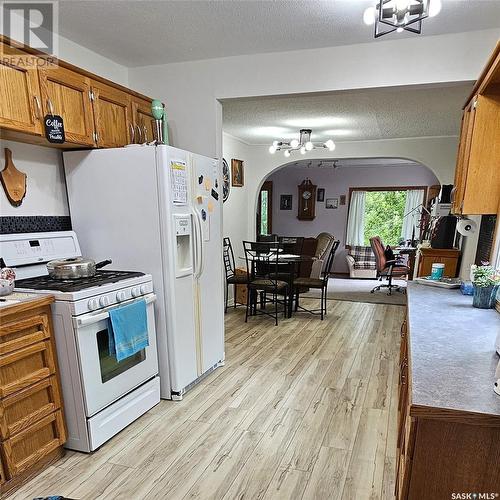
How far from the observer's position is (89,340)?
188 cm

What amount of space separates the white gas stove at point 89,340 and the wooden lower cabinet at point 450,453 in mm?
1608

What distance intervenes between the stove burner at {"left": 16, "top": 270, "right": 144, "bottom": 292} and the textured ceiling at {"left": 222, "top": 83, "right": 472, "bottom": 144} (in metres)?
1.69

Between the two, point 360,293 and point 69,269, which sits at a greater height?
point 69,269

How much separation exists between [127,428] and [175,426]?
304 mm

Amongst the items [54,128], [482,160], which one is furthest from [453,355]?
[54,128]

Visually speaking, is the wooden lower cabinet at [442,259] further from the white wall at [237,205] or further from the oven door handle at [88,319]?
the oven door handle at [88,319]

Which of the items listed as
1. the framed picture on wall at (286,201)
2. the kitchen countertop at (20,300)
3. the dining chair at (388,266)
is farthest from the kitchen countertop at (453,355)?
the framed picture on wall at (286,201)

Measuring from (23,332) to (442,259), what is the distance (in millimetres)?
3981

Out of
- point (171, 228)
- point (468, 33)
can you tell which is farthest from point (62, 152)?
point (468, 33)

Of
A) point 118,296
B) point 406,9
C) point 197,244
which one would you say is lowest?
point 118,296

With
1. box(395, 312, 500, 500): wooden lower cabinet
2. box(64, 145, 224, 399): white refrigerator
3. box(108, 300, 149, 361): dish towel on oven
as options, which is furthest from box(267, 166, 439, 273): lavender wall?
box(395, 312, 500, 500): wooden lower cabinet

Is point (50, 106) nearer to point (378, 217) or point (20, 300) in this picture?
point (20, 300)

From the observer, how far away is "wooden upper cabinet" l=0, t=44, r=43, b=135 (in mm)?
1741

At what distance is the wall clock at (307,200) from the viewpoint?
27.1ft
